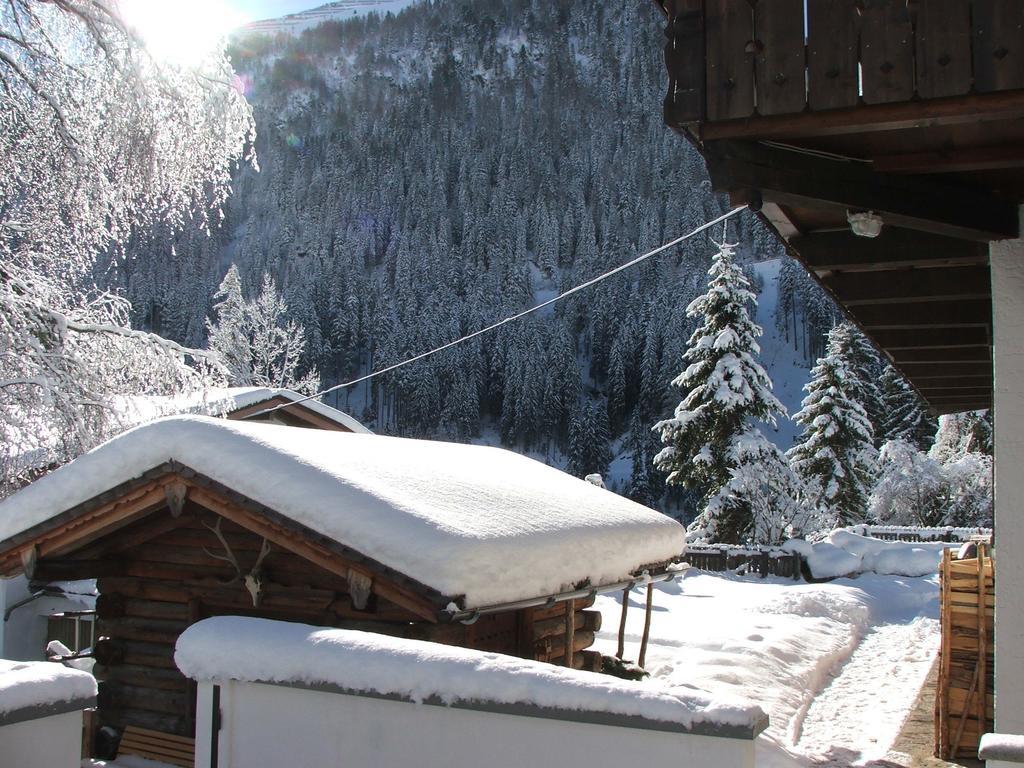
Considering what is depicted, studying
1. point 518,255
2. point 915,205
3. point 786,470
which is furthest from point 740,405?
point 518,255

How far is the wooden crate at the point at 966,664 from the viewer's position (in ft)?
27.7

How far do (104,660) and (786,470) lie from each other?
2448 cm

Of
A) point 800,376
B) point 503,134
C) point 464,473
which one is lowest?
point 464,473

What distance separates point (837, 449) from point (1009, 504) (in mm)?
37266

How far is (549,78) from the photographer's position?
644 ft

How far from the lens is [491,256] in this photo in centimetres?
13212

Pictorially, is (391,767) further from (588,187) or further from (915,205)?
(588,187)

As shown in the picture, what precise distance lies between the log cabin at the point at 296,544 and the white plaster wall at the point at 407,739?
1569 mm

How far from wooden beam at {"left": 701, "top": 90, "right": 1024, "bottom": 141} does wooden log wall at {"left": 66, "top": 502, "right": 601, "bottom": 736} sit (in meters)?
5.36

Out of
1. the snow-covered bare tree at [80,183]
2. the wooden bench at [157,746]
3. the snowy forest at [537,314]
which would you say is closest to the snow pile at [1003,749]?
the wooden bench at [157,746]

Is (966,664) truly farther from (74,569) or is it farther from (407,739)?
(74,569)

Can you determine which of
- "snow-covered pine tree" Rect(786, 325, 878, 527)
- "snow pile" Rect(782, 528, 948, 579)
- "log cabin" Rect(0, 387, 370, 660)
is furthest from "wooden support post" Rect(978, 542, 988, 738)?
"snow-covered pine tree" Rect(786, 325, 878, 527)

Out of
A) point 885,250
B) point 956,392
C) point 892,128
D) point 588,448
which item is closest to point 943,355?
point 956,392

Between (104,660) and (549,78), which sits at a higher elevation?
(549,78)
